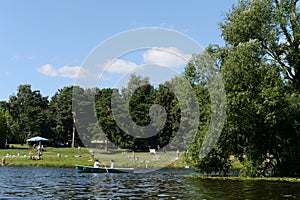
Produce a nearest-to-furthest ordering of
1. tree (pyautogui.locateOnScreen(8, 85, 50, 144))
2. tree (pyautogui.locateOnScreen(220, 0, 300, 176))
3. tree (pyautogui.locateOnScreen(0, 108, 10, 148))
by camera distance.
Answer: tree (pyautogui.locateOnScreen(220, 0, 300, 176)) → tree (pyautogui.locateOnScreen(0, 108, 10, 148)) → tree (pyautogui.locateOnScreen(8, 85, 50, 144))

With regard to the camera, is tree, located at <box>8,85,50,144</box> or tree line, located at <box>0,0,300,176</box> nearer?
tree line, located at <box>0,0,300,176</box>

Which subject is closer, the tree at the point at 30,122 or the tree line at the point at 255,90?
the tree line at the point at 255,90

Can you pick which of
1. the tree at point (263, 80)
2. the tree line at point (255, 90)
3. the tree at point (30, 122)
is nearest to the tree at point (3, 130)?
the tree at point (30, 122)

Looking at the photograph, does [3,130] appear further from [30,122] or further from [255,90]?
[255,90]

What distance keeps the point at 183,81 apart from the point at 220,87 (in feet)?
21.8

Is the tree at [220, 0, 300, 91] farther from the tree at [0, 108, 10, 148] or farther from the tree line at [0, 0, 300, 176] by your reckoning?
the tree at [0, 108, 10, 148]

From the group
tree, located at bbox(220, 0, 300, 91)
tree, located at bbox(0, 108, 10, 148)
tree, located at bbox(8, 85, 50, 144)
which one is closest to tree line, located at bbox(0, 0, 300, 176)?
tree, located at bbox(220, 0, 300, 91)

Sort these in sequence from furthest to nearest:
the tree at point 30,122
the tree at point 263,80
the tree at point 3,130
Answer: the tree at point 30,122
the tree at point 3,130
the tree at point 263,80

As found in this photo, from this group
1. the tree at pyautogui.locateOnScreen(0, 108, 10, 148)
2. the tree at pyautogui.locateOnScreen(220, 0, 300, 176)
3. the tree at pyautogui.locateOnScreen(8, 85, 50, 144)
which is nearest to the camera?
the tree at pyautogui.locateOnScreen(220, 0, 300, 176)

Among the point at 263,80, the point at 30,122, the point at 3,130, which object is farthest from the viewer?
the point at 30,122

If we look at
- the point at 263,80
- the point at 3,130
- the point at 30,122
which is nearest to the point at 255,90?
the point at 263,80

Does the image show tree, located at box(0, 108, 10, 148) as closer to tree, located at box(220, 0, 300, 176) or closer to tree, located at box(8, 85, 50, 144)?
tree, located at box(8, 85, 50, 144)

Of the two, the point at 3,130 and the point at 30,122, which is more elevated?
the point at 30,122

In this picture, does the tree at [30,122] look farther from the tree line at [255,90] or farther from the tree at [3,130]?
the tree line at [255,90]
